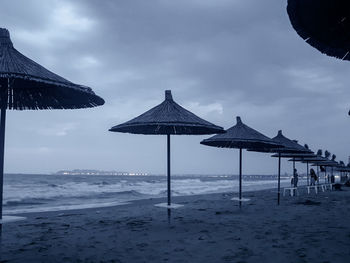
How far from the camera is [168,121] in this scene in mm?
6410

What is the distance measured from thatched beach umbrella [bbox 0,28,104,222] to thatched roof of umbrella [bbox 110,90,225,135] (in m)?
1.61

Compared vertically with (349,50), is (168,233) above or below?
below

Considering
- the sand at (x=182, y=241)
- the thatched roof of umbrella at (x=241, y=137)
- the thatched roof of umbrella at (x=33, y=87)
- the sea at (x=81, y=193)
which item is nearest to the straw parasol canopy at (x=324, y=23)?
the thatched roof of umbrella at (x=33, y=87)

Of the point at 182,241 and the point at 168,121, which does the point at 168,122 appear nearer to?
the point at 168,121

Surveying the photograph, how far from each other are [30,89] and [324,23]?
4491 millimetres

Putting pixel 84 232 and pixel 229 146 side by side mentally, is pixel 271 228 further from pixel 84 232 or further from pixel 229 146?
pixel 229 146

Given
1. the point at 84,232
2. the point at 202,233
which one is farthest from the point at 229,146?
the point at 84,232

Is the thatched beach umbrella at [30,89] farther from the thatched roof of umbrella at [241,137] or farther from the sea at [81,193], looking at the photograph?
the sea at [81,193]

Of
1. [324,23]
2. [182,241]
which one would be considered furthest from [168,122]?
[324,23]

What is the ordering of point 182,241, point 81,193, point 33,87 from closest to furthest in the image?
point 33,87
point 182,241
point 81,193

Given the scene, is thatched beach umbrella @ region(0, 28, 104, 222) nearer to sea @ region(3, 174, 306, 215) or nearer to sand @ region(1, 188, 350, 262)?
sand @ region(1, 188, 350, 262)

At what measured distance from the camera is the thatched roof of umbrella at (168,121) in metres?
6.41

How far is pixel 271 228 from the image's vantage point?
6680 mm

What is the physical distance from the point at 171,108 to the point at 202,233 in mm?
2801
